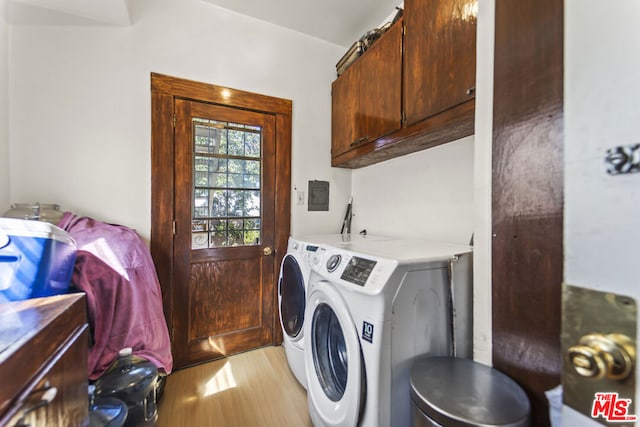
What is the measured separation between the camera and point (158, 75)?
1.78 metres

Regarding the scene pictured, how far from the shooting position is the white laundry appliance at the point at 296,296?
61.4 inches

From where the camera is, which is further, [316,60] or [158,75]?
[316,60]

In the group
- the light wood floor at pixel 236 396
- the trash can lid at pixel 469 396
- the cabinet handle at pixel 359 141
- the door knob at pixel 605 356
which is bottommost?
the light wood floor at pixel 236 396

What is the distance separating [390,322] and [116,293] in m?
1.37

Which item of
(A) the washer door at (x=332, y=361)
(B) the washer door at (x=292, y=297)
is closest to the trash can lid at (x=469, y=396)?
(A) the washer door at (x=332, y=361)

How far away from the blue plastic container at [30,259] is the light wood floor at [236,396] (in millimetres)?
1044

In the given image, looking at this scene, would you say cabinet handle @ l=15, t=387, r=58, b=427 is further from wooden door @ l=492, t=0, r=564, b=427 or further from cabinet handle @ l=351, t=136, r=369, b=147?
cabinet handle @ l=351, t=136, r=369, b=147

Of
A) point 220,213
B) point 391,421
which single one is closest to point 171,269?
point 220,213

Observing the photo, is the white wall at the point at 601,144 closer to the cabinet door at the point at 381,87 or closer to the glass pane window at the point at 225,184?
the cabinet door at the point at 381,87

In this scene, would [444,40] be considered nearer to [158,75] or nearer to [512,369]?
[512,369]

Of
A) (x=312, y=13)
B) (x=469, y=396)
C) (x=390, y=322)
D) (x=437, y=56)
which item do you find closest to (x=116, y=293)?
(x=390, y=322)

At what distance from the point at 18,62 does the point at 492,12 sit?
97.4 inches

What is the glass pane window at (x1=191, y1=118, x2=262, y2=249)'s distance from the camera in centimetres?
196

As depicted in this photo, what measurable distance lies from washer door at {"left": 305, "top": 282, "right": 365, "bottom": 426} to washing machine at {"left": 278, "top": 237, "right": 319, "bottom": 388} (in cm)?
22
